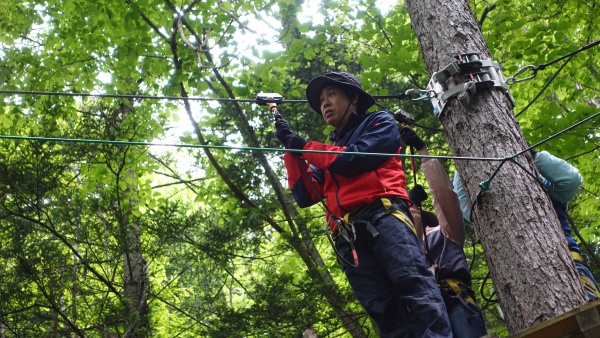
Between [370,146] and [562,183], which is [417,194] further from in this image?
[562,183]

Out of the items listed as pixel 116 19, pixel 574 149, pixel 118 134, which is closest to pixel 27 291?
pixel 118 134

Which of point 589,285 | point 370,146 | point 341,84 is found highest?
point 341,84

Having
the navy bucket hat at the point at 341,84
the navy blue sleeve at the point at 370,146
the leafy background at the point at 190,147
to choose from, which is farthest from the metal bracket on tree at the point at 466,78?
the leafy background at the point at 190,147

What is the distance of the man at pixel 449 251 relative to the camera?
2.94 meters

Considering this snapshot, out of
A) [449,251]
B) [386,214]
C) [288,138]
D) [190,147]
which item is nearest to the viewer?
[386,214]

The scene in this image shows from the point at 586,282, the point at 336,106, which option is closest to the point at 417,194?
the point at 336,106

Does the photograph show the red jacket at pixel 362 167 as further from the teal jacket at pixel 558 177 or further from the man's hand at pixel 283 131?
the teal jacket at pixel 558 177

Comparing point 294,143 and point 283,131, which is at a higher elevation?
point 283,131

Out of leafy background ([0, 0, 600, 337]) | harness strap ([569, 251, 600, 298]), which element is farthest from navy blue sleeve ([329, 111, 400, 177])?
leafy background ([0, 0, 600, 337])

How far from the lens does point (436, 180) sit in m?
2.96

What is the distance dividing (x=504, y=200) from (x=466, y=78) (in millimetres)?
702

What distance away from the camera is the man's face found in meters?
3.35

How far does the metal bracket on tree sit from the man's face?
608 millimetres

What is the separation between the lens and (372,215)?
2.84m
